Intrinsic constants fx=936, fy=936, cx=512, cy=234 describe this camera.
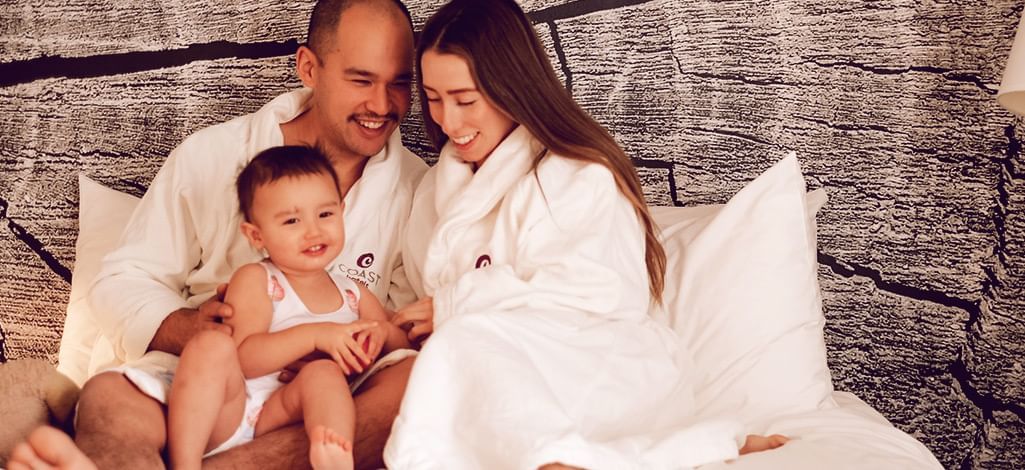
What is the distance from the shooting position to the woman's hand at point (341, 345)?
1548 millimetres

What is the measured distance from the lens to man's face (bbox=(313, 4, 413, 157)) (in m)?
1.92

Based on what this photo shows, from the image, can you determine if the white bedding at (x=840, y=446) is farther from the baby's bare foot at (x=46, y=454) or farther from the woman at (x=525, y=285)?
the baby's bare foot at (x=46, y=454)

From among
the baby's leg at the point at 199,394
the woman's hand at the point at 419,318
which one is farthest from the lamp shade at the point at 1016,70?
the baby's leg at the point at 199,394

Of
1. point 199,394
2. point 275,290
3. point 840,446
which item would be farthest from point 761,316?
point 199,394

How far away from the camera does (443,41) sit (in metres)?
1.69

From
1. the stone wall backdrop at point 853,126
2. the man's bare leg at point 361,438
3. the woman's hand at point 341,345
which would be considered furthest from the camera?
the stone wall backdrop at point 853,126

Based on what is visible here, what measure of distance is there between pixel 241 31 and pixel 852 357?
1675 mm

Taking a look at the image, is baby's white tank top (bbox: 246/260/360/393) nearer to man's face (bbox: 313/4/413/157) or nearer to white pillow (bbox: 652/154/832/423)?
man's face (bbox: 313/4/413/157)

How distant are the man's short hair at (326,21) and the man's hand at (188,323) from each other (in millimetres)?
583

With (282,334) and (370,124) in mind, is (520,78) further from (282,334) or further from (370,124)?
(282,334)

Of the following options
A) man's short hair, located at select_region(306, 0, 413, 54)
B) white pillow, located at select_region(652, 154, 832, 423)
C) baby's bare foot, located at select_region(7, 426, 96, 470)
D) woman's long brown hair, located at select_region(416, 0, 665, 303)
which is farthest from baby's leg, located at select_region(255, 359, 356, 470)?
man's short hair, located at select_region(306, 0, 413, 54)

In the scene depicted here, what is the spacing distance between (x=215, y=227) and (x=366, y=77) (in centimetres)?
44

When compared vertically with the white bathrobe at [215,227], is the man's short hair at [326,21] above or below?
above

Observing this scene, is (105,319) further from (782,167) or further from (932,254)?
(932,254)
